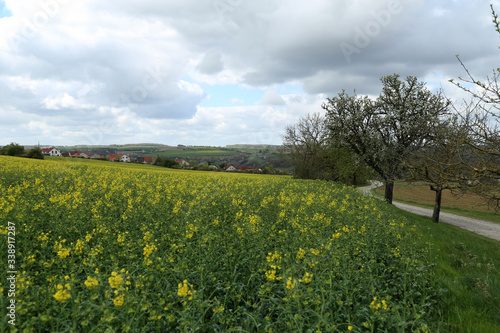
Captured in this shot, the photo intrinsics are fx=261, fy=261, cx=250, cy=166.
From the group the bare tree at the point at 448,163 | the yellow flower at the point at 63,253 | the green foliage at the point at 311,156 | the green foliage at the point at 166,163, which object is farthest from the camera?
the green foliage at the point at 166,163

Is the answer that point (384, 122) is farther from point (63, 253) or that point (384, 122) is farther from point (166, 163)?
point (166, 163)

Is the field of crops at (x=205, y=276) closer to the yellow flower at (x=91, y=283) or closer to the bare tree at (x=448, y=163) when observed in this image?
the yellow flower at (x=91, y=283)

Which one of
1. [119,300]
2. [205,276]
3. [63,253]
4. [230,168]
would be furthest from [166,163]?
[119,300]

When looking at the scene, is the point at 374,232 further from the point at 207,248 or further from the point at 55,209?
the point at 55,209

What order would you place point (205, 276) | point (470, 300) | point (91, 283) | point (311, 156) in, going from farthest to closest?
1. point (311, 156)
2. point (470, 300)
3. point (205, 276)
4. point (91, 283)

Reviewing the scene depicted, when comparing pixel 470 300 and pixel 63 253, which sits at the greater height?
pixel 63 253

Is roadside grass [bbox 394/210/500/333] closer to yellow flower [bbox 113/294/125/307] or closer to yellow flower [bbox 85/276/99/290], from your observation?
→ yellow flower [bbox 113/294/125/307]

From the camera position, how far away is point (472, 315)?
4.67m

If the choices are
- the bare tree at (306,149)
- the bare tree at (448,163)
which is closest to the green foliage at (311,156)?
the bare tree at (306,149)

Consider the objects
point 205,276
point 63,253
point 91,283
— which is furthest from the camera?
point 205,276

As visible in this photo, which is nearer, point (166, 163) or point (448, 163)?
point (448, 163)

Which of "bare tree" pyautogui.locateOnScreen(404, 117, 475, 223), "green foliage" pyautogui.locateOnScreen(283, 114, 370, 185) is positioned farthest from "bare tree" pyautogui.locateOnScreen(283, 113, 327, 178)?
"bare tree" pyautogui.locateOnScreen(404, 117, 475, 223)

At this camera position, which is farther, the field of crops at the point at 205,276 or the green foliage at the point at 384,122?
the green foliage at the point at 384,122

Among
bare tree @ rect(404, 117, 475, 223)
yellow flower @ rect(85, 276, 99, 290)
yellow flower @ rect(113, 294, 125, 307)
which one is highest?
bare tree @ rect(404, 117, 475, 223)
